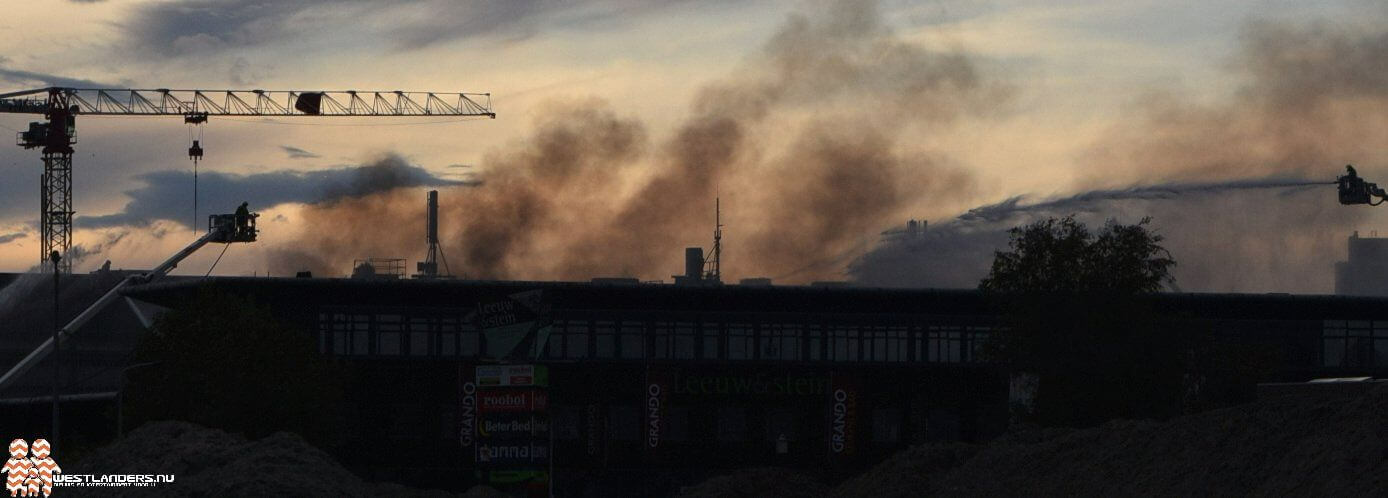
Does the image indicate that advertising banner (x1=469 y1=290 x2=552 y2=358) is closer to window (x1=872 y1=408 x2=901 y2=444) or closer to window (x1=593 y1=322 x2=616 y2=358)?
window (x1=593 y1=322 x2=616 y2=358)

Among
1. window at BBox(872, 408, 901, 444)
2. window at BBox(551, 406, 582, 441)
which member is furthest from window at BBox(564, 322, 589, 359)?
window at BBox(872, 408, 901, 444)

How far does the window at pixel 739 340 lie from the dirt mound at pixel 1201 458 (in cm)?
5260

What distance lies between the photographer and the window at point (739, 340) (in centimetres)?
10131

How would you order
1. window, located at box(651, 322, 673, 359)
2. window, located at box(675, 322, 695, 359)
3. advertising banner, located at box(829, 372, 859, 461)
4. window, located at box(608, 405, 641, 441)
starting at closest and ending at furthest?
window, located at box(608, 405, 641, 441) → advertising banner, located at box(829, 372, 859, 461) → window, located at box(651, 322, 673, 359) → window, located at box(675, 322, 695, 359)

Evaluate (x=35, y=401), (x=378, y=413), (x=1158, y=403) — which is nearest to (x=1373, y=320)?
(x=1158, y=403)

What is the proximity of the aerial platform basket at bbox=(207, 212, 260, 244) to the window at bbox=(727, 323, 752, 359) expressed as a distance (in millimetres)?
81399

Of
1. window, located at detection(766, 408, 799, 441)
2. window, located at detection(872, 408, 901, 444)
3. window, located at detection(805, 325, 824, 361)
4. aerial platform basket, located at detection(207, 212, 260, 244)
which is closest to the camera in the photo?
window, located at detection(872, 408, 901, 444)

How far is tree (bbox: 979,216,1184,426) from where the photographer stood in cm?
6756

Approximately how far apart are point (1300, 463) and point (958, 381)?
64.0 meters

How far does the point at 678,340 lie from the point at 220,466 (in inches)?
1970

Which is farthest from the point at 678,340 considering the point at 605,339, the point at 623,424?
the point at 623,424

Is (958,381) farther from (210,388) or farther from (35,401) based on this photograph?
(35,401)

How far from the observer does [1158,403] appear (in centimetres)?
6906

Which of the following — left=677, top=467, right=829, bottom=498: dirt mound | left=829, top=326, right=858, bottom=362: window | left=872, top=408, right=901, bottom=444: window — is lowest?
left=872, top=408, right=901, bottom=444: window
